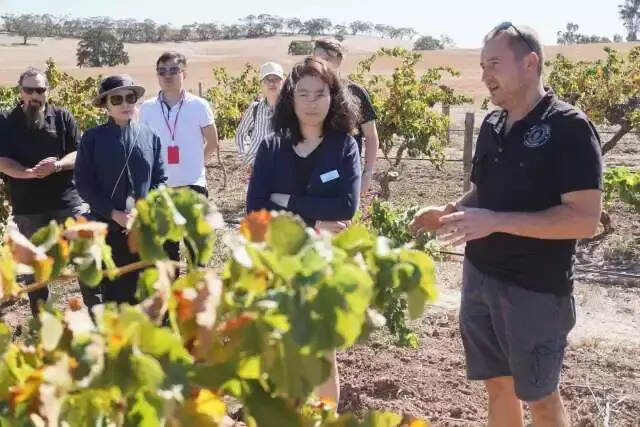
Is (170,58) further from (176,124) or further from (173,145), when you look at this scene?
(173,145)

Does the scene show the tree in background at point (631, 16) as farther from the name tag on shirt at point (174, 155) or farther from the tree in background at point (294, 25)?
the name tag on shirt at point (174, 155)

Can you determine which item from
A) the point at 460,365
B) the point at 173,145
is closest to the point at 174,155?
the point at 173,145

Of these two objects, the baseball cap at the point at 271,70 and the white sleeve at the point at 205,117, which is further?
the baseball cap at the point at 271,70

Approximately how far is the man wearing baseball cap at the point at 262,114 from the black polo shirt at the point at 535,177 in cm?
216

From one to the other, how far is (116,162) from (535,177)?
2.25 metres

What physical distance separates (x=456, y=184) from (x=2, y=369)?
11338 mm

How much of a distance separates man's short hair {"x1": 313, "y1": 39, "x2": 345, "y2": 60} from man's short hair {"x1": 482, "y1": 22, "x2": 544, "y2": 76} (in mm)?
1860

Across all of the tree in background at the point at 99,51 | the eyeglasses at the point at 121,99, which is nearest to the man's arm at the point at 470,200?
the eyeglasses at the point at 121,99

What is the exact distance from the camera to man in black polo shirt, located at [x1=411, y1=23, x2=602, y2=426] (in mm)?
2480

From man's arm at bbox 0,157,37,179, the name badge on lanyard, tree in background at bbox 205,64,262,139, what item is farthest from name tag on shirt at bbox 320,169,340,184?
tree in background at bbox 205,64,262,139

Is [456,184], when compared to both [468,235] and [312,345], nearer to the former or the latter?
[468,235]

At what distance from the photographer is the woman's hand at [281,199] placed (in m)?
3.18

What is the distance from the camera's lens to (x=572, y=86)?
13.8 meters

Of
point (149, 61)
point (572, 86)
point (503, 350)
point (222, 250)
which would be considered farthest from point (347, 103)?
point (149, 61)
